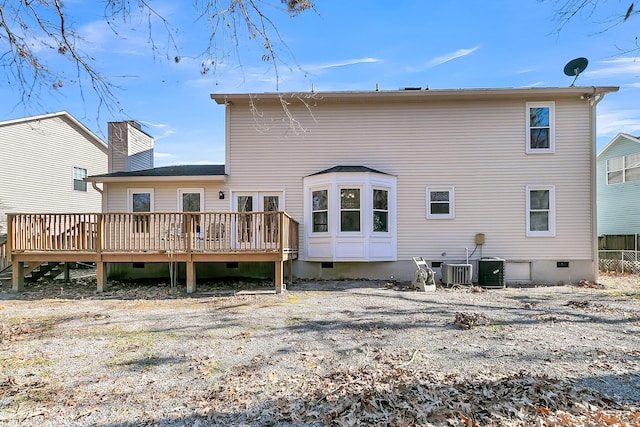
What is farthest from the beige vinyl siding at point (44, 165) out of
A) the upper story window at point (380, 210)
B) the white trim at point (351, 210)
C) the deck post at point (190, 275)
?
the upper story window at point (380, 210)

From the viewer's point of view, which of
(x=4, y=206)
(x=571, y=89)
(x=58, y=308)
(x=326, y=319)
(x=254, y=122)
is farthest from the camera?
(x=4, y=206)

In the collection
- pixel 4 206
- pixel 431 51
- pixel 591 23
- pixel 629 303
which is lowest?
pixel 629 303

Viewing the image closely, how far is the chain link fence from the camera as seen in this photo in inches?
531

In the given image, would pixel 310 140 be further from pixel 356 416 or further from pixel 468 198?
pixel 356 416

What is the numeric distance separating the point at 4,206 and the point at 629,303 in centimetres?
2026

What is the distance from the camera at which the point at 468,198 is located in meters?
10.8

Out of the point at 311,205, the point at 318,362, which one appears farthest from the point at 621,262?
the point at 318,362

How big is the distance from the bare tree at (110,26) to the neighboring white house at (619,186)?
17.9m

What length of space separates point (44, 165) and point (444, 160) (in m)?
16.5

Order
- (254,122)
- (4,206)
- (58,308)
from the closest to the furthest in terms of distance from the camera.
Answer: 1. (58,308)
2. (254,122)
3. (4,206)

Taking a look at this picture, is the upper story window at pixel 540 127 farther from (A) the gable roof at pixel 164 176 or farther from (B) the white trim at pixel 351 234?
(A) the gable roof at pixel 164 176

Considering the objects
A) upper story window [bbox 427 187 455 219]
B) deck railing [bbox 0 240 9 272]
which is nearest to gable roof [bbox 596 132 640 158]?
upper story window [bbox 427 187 455 219]

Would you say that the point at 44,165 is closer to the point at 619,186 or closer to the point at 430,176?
the point at 430,176

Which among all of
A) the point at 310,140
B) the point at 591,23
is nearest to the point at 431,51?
the point at 591,23
